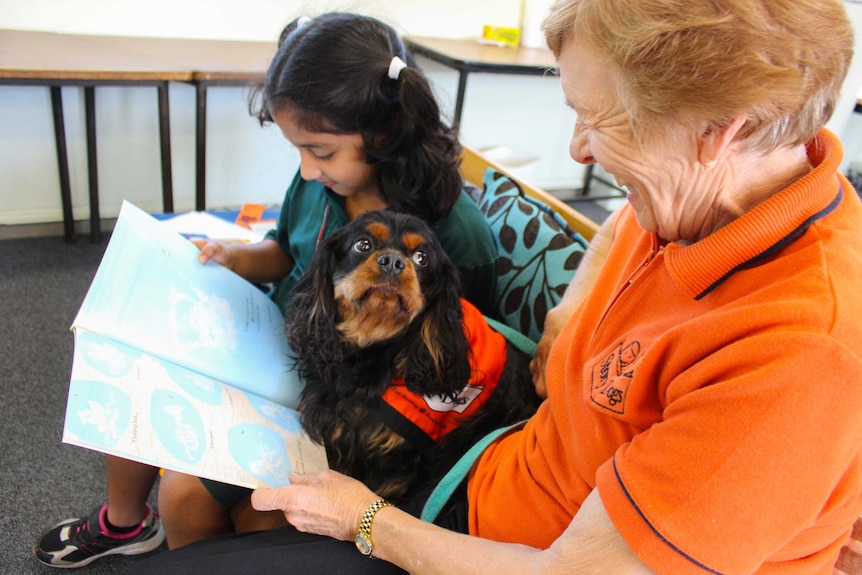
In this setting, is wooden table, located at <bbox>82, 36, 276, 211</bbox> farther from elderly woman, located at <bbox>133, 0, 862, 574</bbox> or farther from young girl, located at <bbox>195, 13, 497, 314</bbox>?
elderly woman, located at <bbox>133, 0, 862, 574</bbox>

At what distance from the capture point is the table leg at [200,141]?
2.88 metres

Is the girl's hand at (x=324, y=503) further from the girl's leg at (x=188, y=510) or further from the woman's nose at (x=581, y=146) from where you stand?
the woman's nose at (x=581, y=146)

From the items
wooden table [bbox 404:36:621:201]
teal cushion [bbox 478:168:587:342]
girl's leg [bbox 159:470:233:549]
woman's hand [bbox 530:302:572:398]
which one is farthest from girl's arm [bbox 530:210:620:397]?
wooden table [bbox 404:36:621:201]

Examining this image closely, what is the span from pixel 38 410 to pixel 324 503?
4.81 feet

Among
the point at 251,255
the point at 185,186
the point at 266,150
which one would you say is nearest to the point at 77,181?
the point at 185,186

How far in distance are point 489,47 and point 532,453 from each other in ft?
10.5

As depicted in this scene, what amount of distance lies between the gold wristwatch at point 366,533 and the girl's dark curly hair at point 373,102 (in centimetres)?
73

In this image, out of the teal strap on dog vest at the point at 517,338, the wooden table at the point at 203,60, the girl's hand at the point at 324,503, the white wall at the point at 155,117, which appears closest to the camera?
the girl's hand at the point at 324,503

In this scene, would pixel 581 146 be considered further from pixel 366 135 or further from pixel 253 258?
pixel 253 258

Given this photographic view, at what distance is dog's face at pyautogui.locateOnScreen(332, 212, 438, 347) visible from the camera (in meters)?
1.31

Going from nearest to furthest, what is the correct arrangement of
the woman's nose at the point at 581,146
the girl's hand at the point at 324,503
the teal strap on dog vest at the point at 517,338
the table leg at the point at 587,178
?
the woman's nose at the point at 581,146 < the girl's hand at the point at 324,503 < the teal strap on dog vest at the point at 517,338 < the table leg at the point at 587,178

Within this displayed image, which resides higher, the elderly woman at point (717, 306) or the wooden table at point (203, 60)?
the elderly woman at point (717, 306)

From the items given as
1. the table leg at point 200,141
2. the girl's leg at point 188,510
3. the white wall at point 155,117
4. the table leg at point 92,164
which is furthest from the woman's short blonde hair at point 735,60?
the table leg at point 92,164

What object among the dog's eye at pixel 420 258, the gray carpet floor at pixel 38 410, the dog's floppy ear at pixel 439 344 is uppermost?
the dog's eye at pixel 420 258
